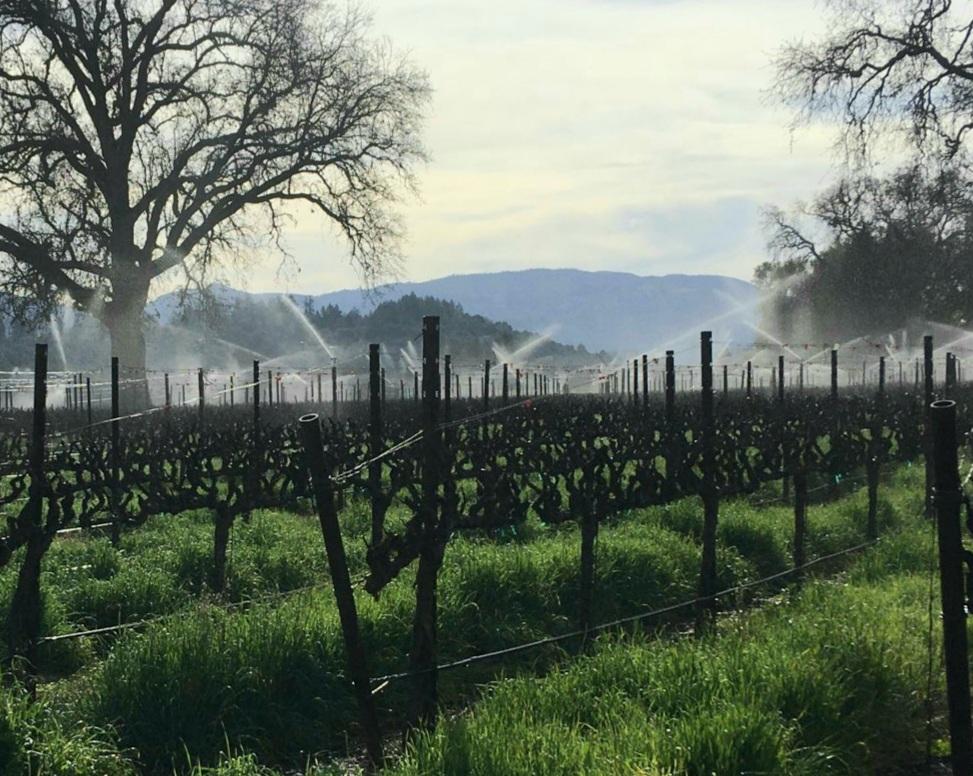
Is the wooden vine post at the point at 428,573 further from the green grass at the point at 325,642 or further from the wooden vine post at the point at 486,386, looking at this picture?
the wooden vine post at the point at 486,386

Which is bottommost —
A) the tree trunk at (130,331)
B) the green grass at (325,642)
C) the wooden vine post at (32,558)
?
the green grass at (325,642)

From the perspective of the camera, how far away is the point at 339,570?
15.9 feet

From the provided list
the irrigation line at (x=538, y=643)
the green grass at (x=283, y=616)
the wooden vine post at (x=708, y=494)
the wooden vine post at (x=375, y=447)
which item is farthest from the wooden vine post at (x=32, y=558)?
the wooden vine post at (x=708, y=494)

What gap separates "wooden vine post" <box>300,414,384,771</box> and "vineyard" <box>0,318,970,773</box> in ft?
0.04

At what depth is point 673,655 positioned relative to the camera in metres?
5.80

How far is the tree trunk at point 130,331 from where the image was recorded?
3067 centimetres

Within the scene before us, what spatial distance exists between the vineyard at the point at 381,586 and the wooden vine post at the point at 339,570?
0.5 inches

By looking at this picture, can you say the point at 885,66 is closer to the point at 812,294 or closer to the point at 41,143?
the point at 41,143

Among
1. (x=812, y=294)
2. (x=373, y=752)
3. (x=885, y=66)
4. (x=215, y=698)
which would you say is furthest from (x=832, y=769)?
(x=812, y=294)

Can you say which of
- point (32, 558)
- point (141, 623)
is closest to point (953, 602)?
point (141, 623)

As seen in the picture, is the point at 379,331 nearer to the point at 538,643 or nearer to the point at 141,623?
the point at 141,623

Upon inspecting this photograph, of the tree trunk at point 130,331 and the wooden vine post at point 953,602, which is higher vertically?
the tree trunk at point 130,331

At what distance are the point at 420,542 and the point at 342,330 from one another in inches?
5395

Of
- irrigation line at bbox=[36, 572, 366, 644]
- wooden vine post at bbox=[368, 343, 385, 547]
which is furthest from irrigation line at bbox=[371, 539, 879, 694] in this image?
wooden vine post at bbox=[368, 343, 385, 547]
